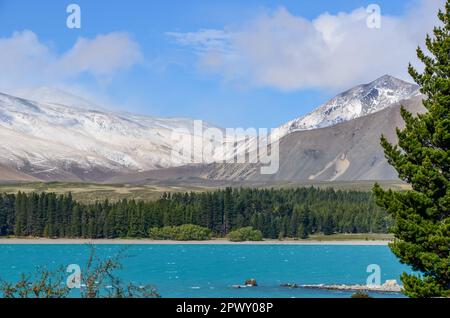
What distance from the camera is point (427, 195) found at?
121 feet

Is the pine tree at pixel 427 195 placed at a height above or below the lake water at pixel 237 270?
above

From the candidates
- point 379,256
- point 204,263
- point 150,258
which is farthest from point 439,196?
point 379,256

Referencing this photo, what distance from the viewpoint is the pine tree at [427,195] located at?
116 ft

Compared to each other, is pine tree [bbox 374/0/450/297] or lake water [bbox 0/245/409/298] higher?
pine tree [bbox 374/0/450/297]

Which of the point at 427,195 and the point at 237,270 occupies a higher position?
the point at 427,195

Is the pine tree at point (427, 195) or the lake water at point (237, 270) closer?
the pine tree at point (427, 195)

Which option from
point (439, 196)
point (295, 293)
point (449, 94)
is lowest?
point (295, 293)

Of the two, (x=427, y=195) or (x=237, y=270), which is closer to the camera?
(x=427, y=195)

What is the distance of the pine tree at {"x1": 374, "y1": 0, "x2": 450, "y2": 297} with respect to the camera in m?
35.4

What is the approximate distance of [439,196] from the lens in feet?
121

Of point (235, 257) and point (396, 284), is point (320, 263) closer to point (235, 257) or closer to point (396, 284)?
point (235, 257)

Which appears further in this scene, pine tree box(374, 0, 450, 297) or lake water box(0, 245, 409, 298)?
lake water box(0, 245, 409, 298)
